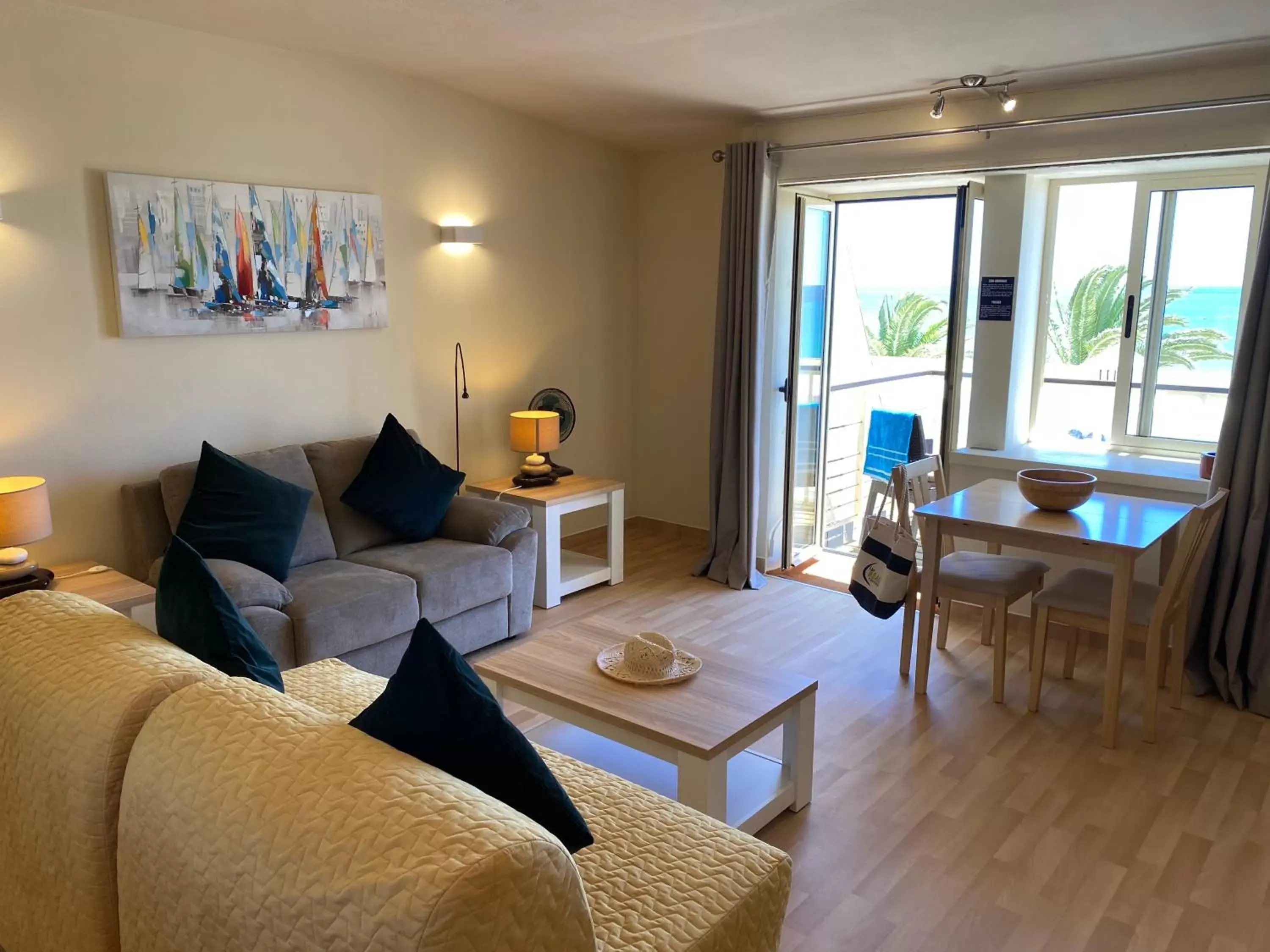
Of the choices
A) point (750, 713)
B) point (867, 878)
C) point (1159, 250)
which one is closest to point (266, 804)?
point (750, 713)

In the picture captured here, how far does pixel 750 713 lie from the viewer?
264 cm

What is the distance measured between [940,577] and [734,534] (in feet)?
4.78

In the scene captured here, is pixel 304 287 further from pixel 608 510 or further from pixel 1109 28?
pixel 1109 28

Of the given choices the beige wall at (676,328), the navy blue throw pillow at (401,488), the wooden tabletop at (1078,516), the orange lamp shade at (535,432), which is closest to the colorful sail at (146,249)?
the navy blue throw pillow at (401,488)

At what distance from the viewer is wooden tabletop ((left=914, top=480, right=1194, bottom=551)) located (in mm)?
3322

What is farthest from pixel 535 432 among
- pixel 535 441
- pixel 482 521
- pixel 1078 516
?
pixel 1078 516

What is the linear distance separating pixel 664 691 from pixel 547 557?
6.29 ft

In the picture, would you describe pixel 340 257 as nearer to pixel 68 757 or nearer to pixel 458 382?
pixel 458 382

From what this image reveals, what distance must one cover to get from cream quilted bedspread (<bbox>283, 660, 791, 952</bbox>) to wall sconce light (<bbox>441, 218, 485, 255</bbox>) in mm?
3200

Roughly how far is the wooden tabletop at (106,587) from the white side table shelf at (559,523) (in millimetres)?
1655

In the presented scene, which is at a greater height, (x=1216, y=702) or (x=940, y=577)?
(x=940, y=577)

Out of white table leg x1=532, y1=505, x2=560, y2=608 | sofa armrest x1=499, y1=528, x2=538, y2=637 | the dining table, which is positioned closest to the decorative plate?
white table leg x1=532, y1=505, x2=560, y2=608

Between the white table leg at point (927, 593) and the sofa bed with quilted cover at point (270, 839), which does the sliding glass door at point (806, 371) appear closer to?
the white table leg at point (927, 593)

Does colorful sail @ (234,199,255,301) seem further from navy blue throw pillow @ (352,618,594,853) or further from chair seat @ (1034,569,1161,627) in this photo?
chair seat @ (1034,569,1161,627)
